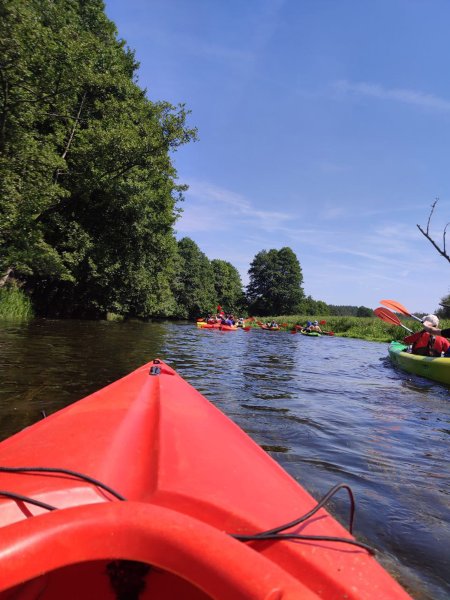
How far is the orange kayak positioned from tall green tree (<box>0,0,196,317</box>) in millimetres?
11826

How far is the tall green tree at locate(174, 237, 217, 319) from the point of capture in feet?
145

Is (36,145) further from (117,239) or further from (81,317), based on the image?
(81,317)

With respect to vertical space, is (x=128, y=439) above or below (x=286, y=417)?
above

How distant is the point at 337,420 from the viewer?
4.60 meters

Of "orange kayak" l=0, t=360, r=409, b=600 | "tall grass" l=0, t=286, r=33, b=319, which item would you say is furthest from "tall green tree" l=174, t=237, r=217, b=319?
"orange kayak" l=0, t=360, r=409, b=600

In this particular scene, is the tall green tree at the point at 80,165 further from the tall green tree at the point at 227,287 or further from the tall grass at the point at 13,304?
the tall green tree at the point at 227,287

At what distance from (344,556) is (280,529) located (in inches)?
8.3

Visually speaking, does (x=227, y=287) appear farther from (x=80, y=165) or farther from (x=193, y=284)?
(x=80, y=165)

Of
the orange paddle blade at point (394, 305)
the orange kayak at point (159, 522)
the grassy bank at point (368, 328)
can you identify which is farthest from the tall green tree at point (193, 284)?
the orange kayak at point (159, 522)

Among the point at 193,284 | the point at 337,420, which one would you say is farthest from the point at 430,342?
the point at 193,284

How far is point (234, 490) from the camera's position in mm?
1497

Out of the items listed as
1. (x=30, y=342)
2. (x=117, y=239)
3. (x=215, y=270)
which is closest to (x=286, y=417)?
(x=30, y=342)

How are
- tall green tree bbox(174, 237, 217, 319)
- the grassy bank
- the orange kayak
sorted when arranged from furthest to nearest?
tall green tree bbox(174, 237, 217, 319)
the grassy bank
the orange kayak

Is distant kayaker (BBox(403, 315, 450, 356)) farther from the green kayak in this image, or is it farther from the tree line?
the tree line
